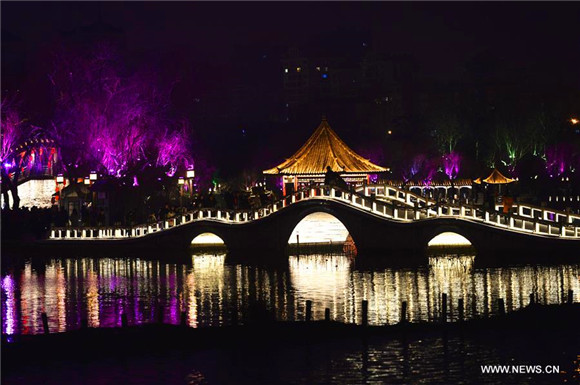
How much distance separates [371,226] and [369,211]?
733mm

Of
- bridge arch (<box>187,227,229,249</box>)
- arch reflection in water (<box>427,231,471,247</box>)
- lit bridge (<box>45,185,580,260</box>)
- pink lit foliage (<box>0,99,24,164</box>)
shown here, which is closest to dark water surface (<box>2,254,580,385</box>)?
lit bridge (<box>45,185,580,260</box>)

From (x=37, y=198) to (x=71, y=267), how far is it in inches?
1249

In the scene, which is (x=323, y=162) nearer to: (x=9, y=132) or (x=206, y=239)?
(x=206, y=239)

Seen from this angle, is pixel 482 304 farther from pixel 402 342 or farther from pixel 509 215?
pixel 509 215

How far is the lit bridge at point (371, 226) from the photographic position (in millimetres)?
55938

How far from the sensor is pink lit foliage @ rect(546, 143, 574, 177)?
4639 inches

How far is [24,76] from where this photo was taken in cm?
9888

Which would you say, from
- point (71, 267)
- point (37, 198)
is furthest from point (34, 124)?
point (71, 267)

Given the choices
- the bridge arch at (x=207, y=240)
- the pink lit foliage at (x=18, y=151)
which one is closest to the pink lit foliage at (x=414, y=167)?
the pink lit foliage at (x=18, y=151)

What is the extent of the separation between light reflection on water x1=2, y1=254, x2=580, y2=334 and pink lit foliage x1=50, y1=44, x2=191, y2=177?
27.6 m

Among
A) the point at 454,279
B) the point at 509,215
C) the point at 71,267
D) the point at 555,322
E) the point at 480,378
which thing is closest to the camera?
the point at 480,378

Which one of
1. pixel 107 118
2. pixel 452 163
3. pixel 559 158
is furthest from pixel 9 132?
pixel 559 158

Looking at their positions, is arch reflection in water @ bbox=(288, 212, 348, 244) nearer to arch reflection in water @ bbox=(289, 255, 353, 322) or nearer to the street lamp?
arch reflection in water @ bbox=(289, 255, 353, 322)

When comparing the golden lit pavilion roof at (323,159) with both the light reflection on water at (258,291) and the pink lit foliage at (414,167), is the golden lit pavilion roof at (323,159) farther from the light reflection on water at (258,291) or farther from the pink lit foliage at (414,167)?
the pink lit foliage at (414,167)
